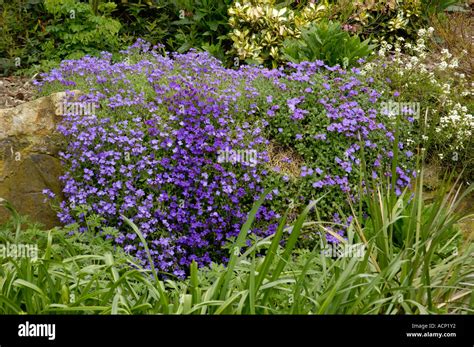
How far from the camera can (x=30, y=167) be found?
18.8 feet

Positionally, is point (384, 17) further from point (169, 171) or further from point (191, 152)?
point (169, 171)

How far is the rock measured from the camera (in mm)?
5723

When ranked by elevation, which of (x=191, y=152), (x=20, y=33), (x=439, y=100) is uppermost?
(x=20, y=33)

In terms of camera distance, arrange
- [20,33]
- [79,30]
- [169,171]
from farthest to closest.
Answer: [20,33] < [79,30] < [169,171]

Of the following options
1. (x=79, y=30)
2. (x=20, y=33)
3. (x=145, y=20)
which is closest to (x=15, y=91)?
(x=79, y=30)

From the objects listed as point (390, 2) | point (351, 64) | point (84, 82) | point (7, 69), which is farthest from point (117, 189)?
point (390, 2)

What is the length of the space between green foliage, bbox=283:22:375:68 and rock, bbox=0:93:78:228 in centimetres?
249

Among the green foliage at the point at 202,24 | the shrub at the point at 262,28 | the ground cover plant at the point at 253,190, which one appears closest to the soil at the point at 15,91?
the ground cover plant at the point at 253,190

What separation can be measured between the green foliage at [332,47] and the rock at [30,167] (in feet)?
8.17

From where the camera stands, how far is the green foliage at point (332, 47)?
7.02m

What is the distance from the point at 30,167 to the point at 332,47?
9.93 ft

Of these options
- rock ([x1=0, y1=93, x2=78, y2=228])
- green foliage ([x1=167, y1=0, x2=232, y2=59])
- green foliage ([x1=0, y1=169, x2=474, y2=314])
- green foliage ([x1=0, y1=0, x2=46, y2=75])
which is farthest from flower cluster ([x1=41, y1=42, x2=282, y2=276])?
green foliage ([x1=0, y1=0, x2=46, y2=75])

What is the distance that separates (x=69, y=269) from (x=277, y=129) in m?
2.48

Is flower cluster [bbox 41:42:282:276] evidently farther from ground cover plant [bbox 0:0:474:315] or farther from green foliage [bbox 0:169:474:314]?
green foliage [bbox 0:169:474:314]
